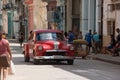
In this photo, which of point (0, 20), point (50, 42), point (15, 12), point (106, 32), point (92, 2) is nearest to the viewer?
point (50, 42)

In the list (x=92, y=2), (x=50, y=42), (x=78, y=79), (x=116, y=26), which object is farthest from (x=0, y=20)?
(x=78, y=79)

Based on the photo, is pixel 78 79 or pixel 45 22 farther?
pixel 45 22

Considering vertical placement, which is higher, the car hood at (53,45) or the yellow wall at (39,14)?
the yellow wall at (39,14)

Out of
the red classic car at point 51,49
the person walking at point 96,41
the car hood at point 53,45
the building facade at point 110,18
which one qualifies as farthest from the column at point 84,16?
the car hood at point 53,45

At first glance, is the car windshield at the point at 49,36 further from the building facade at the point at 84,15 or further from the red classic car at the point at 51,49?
the building facade at the point at 84,15

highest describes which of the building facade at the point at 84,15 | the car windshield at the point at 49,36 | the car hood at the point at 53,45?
the building facade at the point at 84,15

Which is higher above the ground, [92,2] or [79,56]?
[92,2]

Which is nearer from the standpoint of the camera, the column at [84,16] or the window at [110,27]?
the window at [110,27]

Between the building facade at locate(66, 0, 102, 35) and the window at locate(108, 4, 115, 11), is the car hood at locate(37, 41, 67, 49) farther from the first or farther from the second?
the building facade at locate(66, 0, 102, 35)

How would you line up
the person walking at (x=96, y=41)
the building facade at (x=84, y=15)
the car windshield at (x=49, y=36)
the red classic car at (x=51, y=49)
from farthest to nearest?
the building facade at (x=84, y=15)
the person walking at (x=96, y=41)
the car windshield at (x=49, y=36)
the red classic car at (x=51, y=49)

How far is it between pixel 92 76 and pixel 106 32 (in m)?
22.2

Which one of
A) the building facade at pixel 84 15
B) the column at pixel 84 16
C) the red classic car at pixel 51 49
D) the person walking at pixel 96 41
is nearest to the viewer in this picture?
the red classic car at pixel 51 49

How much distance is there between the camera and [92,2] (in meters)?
50.3

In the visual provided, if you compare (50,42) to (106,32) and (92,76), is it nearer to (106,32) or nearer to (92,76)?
(92,76)
